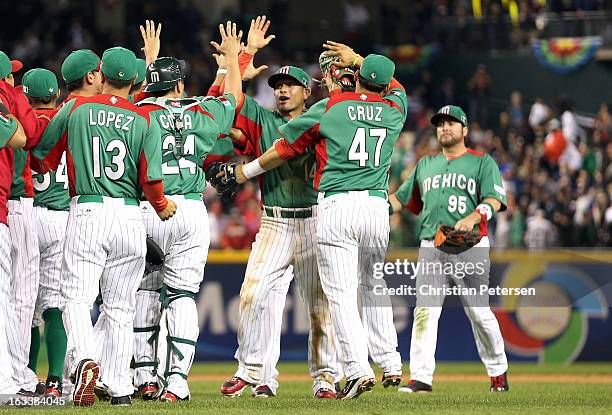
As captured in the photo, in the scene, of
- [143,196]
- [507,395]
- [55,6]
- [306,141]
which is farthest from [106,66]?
[55,6]

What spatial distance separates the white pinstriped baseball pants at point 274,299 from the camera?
10.2 meters

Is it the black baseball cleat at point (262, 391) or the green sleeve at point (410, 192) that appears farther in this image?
the green sleeve at point (410, 192)

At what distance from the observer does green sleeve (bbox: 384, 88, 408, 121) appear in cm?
1005

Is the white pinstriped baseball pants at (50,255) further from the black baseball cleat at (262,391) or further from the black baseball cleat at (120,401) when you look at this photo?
the black baseball cleat at (262,391)

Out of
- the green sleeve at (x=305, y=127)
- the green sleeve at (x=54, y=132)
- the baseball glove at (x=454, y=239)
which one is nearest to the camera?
the green sleeve at (x=54, y=132)

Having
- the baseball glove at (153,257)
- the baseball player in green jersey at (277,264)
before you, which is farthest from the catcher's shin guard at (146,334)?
the baseball player in green jersey at (277,264)

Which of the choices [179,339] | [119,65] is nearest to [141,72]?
[119,65]

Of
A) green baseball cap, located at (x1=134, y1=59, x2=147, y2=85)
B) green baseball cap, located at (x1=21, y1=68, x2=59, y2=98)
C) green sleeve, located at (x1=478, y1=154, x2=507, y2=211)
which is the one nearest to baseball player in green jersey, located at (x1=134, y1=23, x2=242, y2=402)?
green baseball cap, located at (x1=134, y1=59, x2=147, y2=85)

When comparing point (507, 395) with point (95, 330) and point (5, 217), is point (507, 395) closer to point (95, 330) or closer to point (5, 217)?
point (95, 330)

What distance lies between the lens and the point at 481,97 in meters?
24.0

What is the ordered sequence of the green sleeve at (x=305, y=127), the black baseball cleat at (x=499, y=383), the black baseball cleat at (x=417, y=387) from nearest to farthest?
the green sleeve at (x=305, y=127) → the black baseball cleat at (x=417, y=387) → the black baseball cleat at (x=499, y=383)

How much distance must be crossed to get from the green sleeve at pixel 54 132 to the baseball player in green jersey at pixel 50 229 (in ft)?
3.34

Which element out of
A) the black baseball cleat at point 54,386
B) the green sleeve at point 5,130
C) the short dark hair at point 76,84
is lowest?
the black baseball cleat at point 54,386

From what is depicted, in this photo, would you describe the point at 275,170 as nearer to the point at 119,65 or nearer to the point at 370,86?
the point at 370,86
